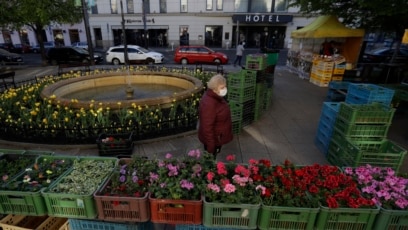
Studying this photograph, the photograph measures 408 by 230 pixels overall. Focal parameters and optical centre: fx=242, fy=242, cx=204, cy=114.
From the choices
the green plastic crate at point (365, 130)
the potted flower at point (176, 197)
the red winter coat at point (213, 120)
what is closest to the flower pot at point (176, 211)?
the potted flower at point (176, 197)

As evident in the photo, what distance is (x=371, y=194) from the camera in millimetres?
2629

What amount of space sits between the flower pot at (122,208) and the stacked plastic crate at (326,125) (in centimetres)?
439

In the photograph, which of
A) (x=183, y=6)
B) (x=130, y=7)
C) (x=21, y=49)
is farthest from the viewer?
(x=130, y=7)

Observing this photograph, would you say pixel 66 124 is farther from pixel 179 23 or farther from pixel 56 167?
pixel 179 23

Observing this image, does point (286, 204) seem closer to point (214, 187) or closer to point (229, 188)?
point (229, 188)

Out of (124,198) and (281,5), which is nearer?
(124,198)

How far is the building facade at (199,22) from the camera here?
1222 inches

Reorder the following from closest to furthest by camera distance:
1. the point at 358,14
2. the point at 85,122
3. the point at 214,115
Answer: the point at 214,115, the point at 85,122, the point at 358,14

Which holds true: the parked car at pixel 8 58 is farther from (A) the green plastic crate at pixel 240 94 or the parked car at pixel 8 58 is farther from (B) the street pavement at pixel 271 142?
(A) the green plastic crate at pixel 240 94

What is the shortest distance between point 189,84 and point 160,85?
5.78 feet

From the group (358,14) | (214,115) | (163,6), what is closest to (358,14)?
(358,14)

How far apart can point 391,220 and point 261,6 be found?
3289 cm

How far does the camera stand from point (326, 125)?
5.54 metres

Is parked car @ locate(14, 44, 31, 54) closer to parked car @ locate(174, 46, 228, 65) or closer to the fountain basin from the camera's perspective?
parked car @ locate(174, 46, 228, 65)
